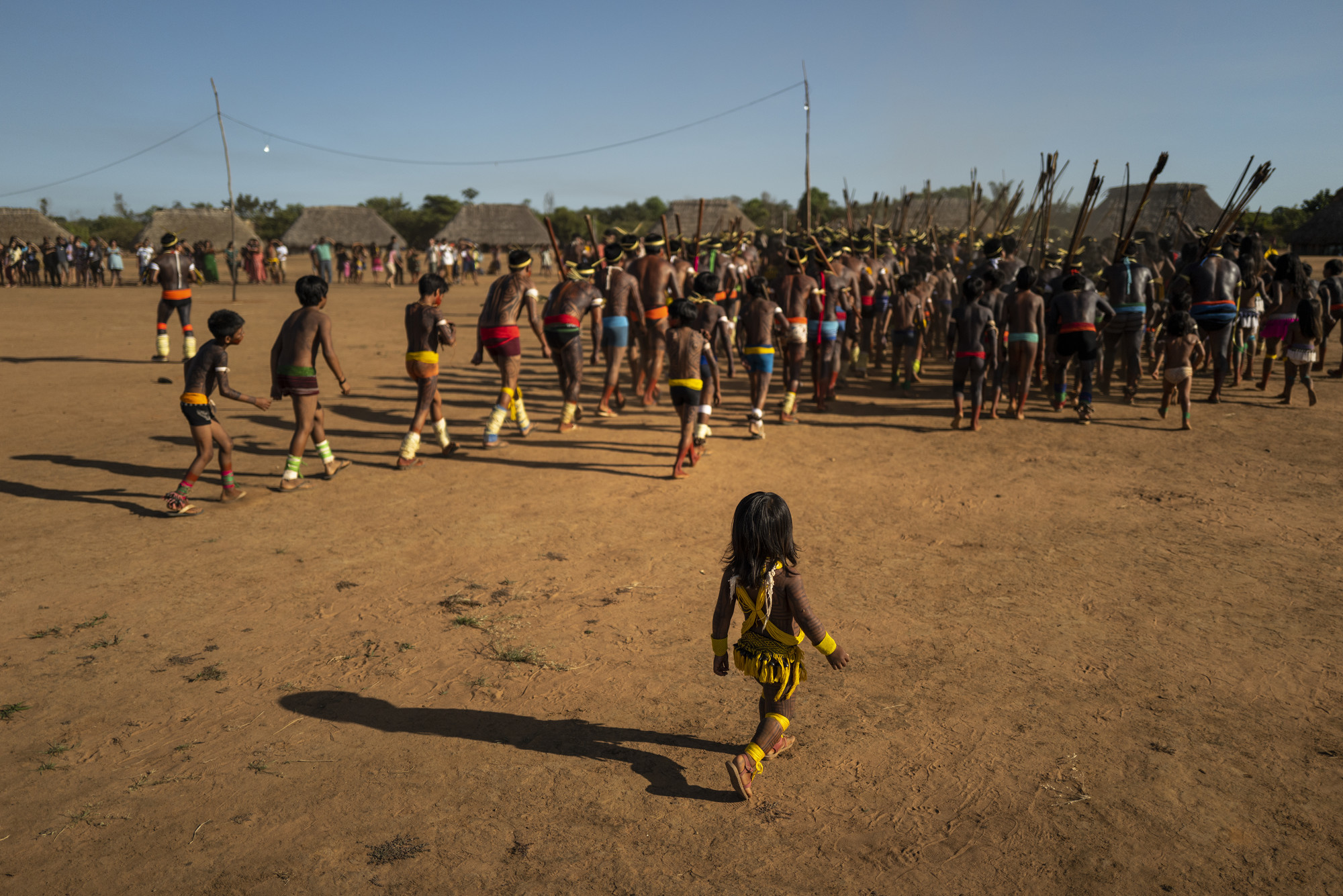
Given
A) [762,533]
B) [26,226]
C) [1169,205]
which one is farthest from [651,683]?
Result: [26,226]

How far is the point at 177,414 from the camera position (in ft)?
35.8

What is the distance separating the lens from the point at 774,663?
3.51 meters

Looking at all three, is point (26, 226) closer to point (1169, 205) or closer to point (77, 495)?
point (77, 495)

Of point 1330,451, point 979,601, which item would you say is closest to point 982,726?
point 979,601

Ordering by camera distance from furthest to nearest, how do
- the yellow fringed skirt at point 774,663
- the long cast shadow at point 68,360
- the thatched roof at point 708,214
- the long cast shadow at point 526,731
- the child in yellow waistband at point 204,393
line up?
1. the thatched roof at point 708,214
2. the long cast shadow at point 68,360
3. the child in yellow waistband at point 204,393
4. the long cast shadow at point 526,731
5. the yellow fringed skirt at point 774,663

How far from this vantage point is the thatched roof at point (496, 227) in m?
55.1

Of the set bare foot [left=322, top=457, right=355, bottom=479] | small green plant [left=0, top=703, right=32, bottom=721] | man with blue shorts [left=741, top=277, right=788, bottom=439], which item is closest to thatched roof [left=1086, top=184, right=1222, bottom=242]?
man with blue shorts [left=741, top=277, right=788, bottom=439]

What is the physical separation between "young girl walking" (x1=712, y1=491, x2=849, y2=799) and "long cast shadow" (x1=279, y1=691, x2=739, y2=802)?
0.99 feet

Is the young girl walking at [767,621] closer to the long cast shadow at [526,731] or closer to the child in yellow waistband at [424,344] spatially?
the long cast shadow at [526,731]

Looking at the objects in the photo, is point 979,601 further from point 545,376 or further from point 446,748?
point 545,376

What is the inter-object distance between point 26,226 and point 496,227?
1053 inches

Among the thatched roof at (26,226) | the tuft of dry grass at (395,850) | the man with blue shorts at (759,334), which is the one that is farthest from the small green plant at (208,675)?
the thatched roof at (26,226)

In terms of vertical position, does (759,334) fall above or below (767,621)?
above

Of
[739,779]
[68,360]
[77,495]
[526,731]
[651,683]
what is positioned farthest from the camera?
[68,360]
